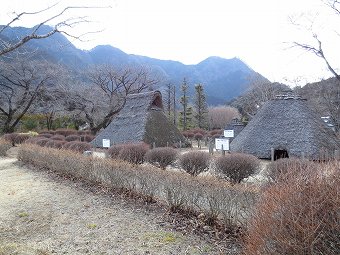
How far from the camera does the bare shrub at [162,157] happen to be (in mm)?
10836

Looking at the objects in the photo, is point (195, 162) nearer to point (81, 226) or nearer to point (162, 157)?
point (162, 157)

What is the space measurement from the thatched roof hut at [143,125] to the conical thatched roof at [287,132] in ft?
→ 17.1

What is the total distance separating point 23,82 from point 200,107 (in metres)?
23.5

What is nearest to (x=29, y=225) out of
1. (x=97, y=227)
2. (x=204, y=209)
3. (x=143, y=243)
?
(x=97, y=227)

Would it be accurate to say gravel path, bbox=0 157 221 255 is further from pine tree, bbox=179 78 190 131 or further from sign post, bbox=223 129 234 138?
pine tree, bbox=179 78 190 131

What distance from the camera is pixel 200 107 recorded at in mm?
42938

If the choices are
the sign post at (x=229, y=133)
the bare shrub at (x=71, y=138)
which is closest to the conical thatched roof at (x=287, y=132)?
the sign post at (x=229, y=133)

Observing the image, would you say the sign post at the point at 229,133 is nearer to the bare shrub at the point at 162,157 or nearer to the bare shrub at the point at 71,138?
the bare shrub at the point at 162,157

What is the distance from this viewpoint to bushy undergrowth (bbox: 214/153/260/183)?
854cm

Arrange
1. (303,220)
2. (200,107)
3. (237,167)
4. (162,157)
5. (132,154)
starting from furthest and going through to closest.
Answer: (200,107)
(132,154)
(162,157)
(237,167)
(303,220)

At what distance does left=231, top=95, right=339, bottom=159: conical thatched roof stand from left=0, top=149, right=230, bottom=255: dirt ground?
9596 millimetres

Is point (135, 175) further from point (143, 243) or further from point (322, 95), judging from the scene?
point (322, 95)

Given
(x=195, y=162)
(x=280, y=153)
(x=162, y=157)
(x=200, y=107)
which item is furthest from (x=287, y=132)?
(x=200, y=107)

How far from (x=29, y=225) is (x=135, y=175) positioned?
2.37 meters
